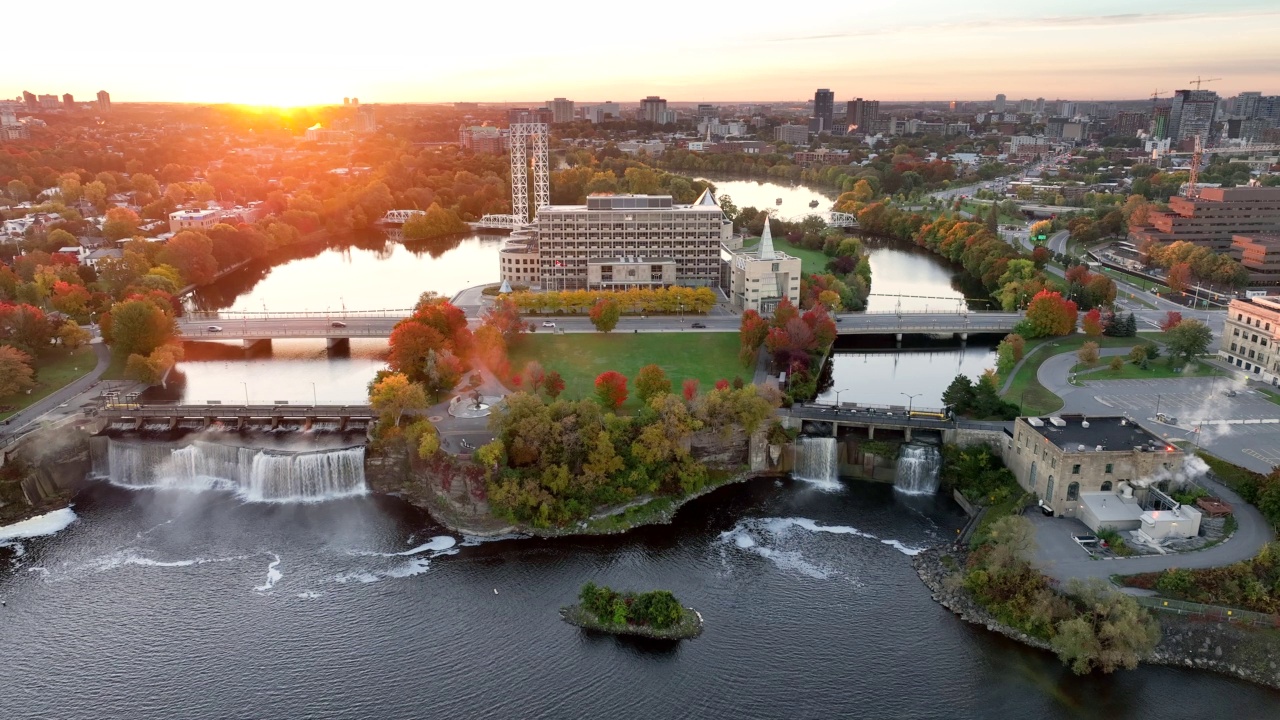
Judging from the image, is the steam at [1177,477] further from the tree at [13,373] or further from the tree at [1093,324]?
the tree at [13,373]

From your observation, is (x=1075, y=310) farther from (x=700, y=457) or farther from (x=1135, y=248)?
(x=1135, y=248)

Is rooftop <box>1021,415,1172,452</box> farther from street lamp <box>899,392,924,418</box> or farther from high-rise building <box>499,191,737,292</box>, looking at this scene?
high-rise building <box>499,191,737,292</box>

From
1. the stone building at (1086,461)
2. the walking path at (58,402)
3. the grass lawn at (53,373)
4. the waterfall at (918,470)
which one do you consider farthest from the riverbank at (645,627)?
the grass lawn at (53,373)

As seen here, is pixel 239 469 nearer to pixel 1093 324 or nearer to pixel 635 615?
pixel 635 615

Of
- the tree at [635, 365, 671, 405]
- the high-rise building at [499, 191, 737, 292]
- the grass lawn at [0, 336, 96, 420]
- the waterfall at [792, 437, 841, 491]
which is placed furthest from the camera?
the high-rise building at [499, 191, 737, 292]

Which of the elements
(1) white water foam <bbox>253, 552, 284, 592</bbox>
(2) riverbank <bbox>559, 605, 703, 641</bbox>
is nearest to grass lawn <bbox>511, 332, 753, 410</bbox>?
(2) riverbank <bbox>559, 605, 703, 641</bbox>

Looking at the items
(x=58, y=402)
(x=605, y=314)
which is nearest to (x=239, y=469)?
(x=58, y=402)
